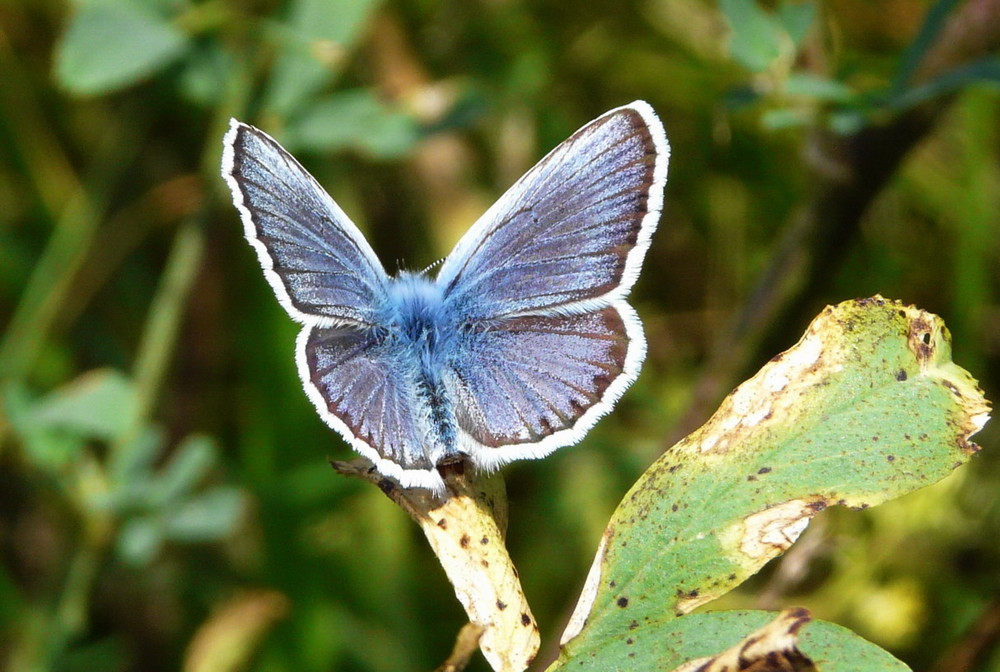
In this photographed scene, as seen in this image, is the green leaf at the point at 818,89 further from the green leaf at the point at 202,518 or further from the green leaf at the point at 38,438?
the green leaf at the point at 38,438

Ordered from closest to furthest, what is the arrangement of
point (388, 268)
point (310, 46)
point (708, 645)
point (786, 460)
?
point (708, 645) < point (786, 460) < point (310, 46) < point (388, 268)

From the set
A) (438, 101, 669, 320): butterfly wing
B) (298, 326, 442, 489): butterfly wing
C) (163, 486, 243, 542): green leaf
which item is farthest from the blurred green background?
(298, 326, 442, 489): butterfly wing

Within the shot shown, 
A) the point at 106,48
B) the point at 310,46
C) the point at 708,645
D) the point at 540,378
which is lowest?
the point at 708,645

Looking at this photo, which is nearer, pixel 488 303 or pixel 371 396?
pixel 371 396

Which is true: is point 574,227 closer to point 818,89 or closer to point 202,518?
point 818,89

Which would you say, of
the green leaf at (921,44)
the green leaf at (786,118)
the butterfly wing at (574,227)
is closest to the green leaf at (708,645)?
the butterfly wing at (574,227)

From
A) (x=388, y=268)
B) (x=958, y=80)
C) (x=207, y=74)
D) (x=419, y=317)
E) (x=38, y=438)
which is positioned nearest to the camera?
(x=958, y=80)

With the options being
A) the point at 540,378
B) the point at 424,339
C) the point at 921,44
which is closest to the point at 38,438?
the point at 424,339

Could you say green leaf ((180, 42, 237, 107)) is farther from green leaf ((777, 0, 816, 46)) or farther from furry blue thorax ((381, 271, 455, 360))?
green leaf ((777, 0, 816, 46))
